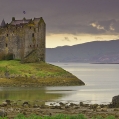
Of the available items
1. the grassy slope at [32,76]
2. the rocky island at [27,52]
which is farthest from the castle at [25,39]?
the grassy slope at [32,76]

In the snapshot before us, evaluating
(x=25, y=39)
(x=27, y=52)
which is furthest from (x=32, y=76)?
(x=25, y=39)

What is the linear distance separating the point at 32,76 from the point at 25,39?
14.9 meters

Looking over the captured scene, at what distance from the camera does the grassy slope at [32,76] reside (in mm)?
101000

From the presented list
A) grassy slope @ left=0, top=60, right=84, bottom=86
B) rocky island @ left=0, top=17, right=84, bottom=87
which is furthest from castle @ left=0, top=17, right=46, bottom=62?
grassy slope @ left=0, top=60, right=84, bottom=86

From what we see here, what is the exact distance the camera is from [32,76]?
103m

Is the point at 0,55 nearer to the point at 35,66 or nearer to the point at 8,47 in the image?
the point at 8,47

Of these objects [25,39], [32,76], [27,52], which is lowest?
[32,76]

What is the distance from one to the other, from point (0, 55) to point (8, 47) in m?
3.26

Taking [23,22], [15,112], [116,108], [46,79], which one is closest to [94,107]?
[116,108]

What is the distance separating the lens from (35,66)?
111m

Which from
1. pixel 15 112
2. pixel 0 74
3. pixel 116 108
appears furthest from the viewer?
pixel 0 74

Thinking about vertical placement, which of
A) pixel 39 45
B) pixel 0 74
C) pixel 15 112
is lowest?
pixel 15 112

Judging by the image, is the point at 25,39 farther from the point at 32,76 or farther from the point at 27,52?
the point at 32,76

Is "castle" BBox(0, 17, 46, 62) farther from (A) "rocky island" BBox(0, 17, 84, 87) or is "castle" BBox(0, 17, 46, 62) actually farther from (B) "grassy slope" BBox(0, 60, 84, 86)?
(B) "grassy slope" BBox(0, 60, 84, 86)
